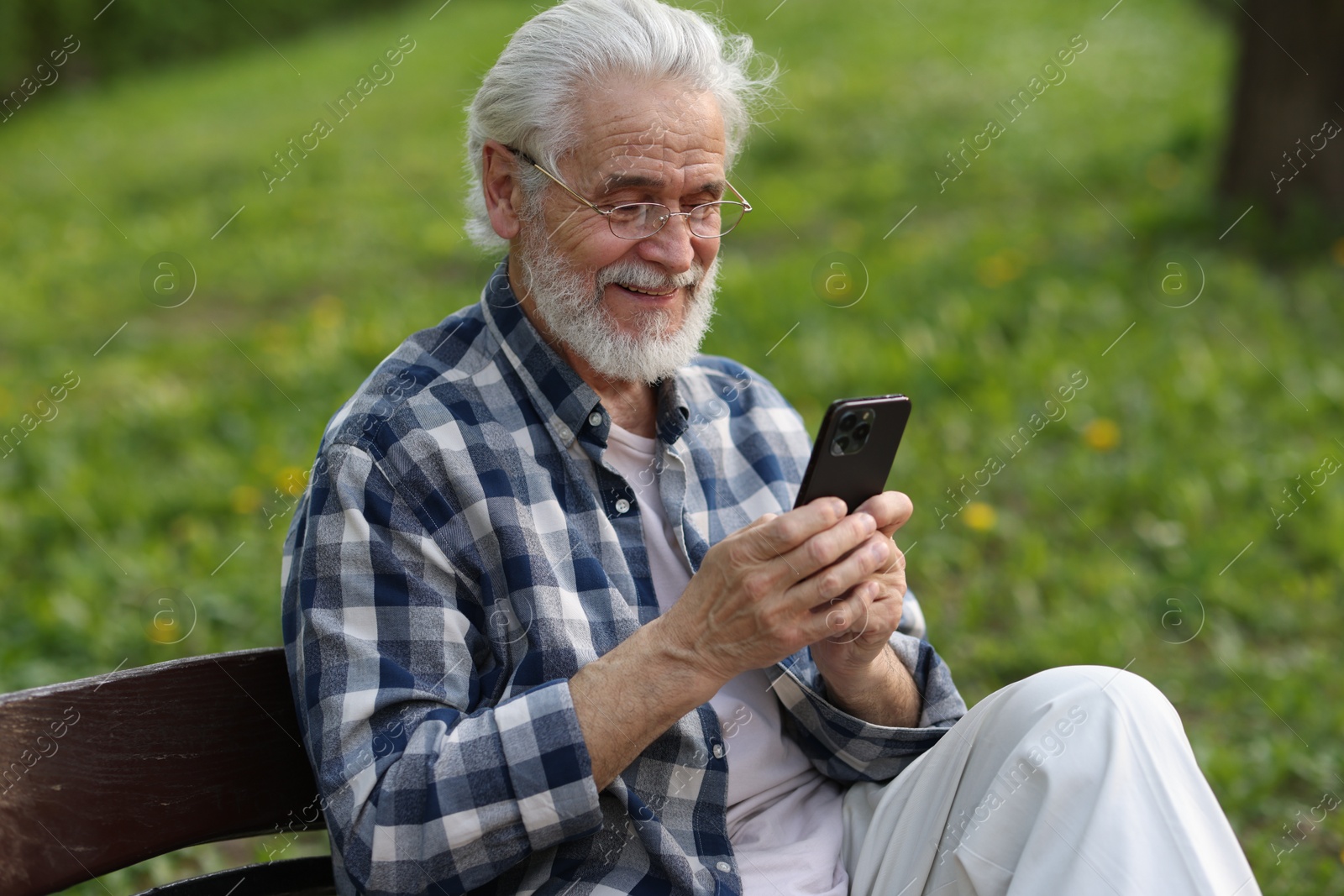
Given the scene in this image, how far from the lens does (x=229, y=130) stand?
10172mm

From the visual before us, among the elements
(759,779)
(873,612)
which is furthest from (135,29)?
(873,612)

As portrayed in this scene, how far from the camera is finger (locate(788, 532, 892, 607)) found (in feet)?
5.72

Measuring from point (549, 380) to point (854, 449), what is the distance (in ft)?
1.87

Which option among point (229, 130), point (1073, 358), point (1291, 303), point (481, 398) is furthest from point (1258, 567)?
point (229, 130)

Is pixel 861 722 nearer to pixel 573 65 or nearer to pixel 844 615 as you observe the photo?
pixel 844 615

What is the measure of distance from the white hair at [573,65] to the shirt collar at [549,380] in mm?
202

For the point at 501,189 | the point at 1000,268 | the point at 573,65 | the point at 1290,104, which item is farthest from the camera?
the point at 1290,104

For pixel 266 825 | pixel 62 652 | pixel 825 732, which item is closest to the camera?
pixel 266 825

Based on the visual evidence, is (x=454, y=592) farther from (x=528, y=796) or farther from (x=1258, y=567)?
(x=1258, y=567)

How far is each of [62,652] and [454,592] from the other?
241 centimetres

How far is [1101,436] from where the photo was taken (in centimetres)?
454

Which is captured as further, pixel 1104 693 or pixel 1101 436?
pixel 1101 436

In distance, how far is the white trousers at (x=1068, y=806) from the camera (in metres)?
1.69

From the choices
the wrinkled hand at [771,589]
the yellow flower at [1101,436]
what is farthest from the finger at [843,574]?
the yellow flower at [1101,436]
